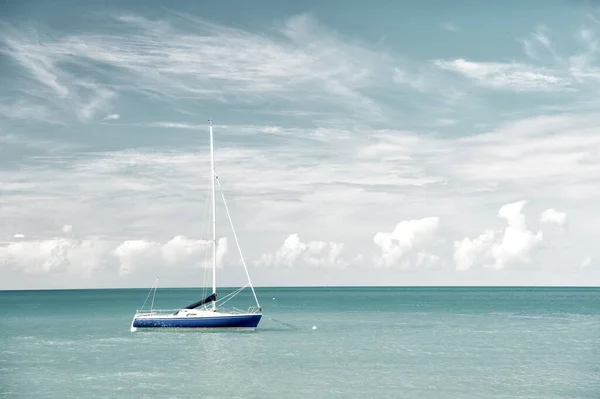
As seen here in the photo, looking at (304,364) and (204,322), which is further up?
(204,322)

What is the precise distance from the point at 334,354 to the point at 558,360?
20592 mm

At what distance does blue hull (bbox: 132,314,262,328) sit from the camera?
242 feet

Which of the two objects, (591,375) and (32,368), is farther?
(32,368)

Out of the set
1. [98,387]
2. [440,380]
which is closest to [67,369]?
[98,387]

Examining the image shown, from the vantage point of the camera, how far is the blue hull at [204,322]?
242 feet

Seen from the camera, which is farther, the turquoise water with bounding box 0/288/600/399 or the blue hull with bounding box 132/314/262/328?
the blue hull with bounding box 132/314/262/328

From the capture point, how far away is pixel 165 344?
227 feet

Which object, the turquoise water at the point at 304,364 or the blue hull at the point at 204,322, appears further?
the blue hull at the point at 204,322

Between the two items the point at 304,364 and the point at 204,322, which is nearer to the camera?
the point at 304,364

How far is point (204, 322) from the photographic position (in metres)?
74.1

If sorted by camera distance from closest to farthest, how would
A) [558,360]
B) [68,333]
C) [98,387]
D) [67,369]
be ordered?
[98,387]
[67,369]
[558,360]
[68,333]

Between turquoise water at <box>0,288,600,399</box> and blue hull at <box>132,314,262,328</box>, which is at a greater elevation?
blue hull at <box>132,314,262,328</box>

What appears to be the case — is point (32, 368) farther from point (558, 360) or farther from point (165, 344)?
point (558, 360)

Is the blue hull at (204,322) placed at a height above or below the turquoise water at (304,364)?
above
